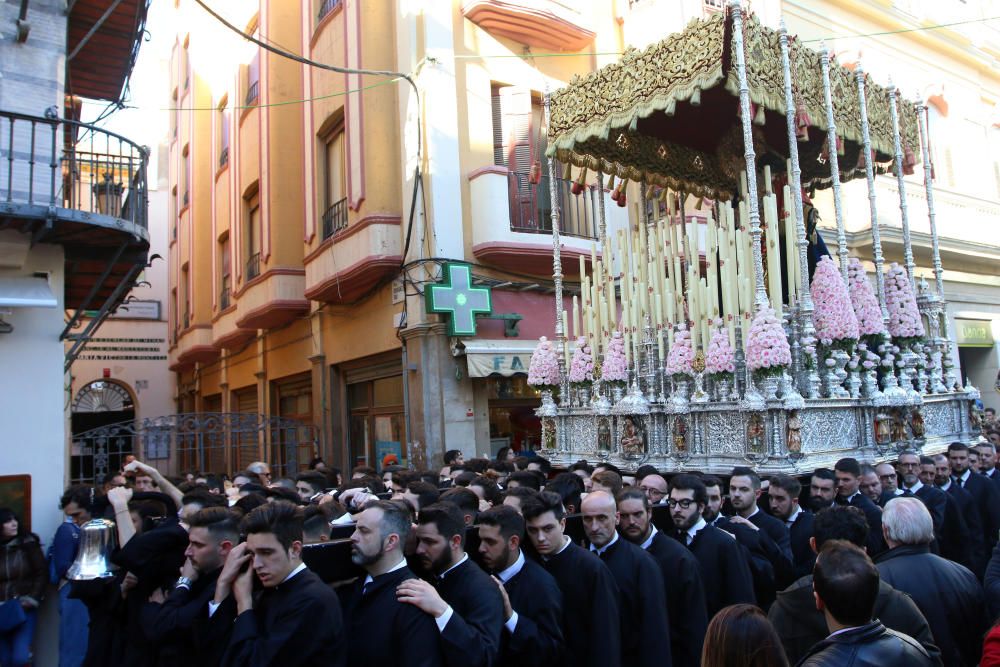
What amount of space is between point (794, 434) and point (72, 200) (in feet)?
23.0

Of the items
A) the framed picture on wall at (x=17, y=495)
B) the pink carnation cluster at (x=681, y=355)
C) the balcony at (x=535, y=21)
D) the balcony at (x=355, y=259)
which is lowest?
the framed picture on wall at (x=17, y=495)

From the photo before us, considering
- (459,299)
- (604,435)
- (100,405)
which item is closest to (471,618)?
(604,435)

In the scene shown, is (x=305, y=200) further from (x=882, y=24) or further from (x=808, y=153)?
(x=882, y=24)

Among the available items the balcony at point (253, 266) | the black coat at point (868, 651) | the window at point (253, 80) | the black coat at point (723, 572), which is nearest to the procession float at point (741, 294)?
the black coat at point (723, 572)

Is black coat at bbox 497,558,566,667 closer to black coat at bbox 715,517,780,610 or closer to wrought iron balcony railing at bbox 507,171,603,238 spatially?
black coat at bbox 715,517,780,610

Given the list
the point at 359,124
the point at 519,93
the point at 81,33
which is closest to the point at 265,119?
the point at 359,124

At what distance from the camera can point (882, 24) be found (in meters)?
16.7

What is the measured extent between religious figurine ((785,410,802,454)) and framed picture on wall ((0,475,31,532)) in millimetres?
6715

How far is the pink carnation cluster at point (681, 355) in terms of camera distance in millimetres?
8250

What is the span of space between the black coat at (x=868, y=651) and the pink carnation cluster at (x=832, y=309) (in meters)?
5.91

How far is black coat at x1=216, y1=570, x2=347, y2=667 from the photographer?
2896mm

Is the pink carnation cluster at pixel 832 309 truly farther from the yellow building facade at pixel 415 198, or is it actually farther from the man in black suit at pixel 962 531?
the yellow building facade at pixel 415 198

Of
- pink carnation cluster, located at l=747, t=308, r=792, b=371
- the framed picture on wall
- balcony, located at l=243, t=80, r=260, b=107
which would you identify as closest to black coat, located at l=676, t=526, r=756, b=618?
pink carnation cluster, located at l=747, t=308, r=792, b=371

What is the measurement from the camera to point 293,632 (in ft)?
9.56
